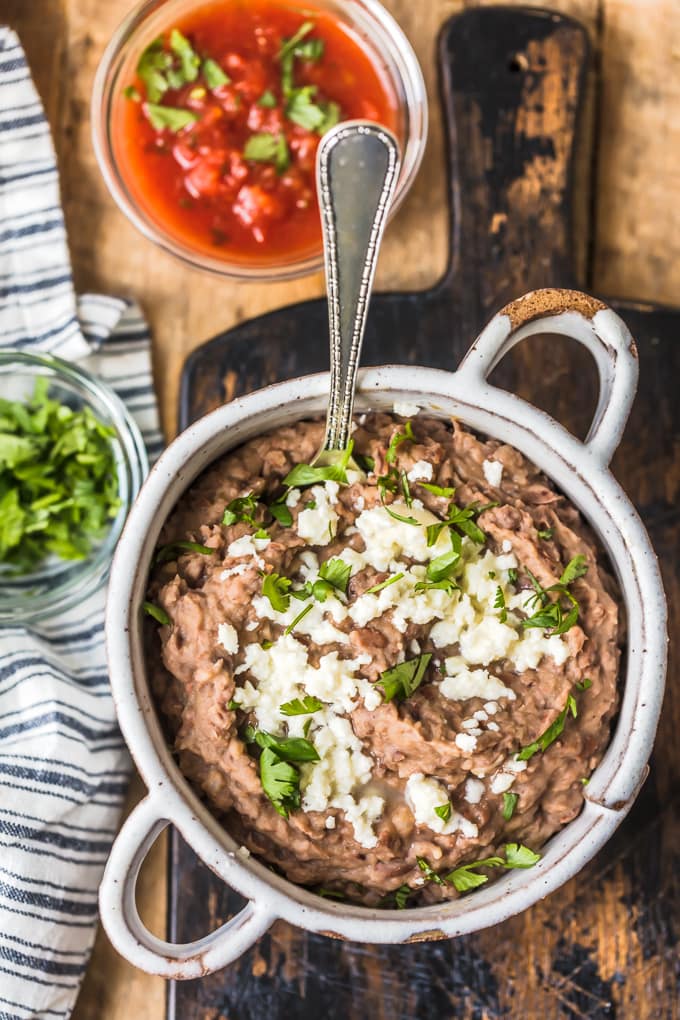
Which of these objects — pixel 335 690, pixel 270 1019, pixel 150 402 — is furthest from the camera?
pixel 150 402

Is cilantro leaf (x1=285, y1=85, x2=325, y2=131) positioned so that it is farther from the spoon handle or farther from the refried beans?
the refried beans

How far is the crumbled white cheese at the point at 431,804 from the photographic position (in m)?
2.14

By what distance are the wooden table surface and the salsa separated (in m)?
0.12

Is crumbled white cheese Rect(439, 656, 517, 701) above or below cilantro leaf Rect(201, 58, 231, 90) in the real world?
below

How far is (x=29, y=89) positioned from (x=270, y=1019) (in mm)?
2376

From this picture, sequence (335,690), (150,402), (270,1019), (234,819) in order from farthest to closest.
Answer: (150,402) < (270,1019) < (234,819) < (335,690)

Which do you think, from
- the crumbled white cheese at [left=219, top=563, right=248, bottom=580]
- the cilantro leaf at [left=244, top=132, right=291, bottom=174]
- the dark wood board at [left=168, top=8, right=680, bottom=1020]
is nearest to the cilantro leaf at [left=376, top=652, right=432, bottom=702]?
the crumbled white cheese at [left=219, top=563, right=248, bottom=580]

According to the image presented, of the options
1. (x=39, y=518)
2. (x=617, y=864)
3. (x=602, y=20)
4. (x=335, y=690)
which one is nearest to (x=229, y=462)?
(x=335, y=690)

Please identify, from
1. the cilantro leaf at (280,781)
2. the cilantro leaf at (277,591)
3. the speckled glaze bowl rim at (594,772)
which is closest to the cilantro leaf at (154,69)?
the speckled glaze bowl rim at (594,772)

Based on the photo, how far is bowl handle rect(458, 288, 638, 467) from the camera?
7.25 ft

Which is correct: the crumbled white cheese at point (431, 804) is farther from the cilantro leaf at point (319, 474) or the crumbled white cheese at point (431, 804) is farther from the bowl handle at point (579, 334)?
the bowl handle at point (579, 334)

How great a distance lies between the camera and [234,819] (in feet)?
7.50

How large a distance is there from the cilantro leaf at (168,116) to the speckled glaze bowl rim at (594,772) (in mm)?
1008

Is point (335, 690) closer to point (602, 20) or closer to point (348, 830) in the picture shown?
point (348, 830)
